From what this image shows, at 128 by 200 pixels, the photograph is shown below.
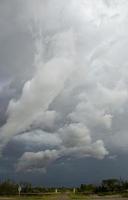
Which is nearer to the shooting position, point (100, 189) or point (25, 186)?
point (100, 189)

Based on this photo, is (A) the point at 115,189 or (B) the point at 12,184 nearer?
(A) the point at 115,189

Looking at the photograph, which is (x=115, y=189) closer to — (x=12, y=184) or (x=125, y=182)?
(x=125, y=182)

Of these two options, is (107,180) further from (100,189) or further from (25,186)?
(25,186)

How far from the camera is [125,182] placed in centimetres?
18225

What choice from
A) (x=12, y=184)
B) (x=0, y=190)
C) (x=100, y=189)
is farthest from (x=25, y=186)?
(x=100, y=189)

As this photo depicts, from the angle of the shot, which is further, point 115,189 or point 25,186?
point 25,186

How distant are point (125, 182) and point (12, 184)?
4980cm

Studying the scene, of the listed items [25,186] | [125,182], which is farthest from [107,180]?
[25,186]

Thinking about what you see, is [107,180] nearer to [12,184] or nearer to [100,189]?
[100,189]

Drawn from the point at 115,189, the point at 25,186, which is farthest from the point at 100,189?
the point at 25,186

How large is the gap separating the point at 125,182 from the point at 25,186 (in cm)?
4529

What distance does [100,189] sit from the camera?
17525cm

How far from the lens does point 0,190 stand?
168 m

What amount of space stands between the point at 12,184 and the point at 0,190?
1762cm
